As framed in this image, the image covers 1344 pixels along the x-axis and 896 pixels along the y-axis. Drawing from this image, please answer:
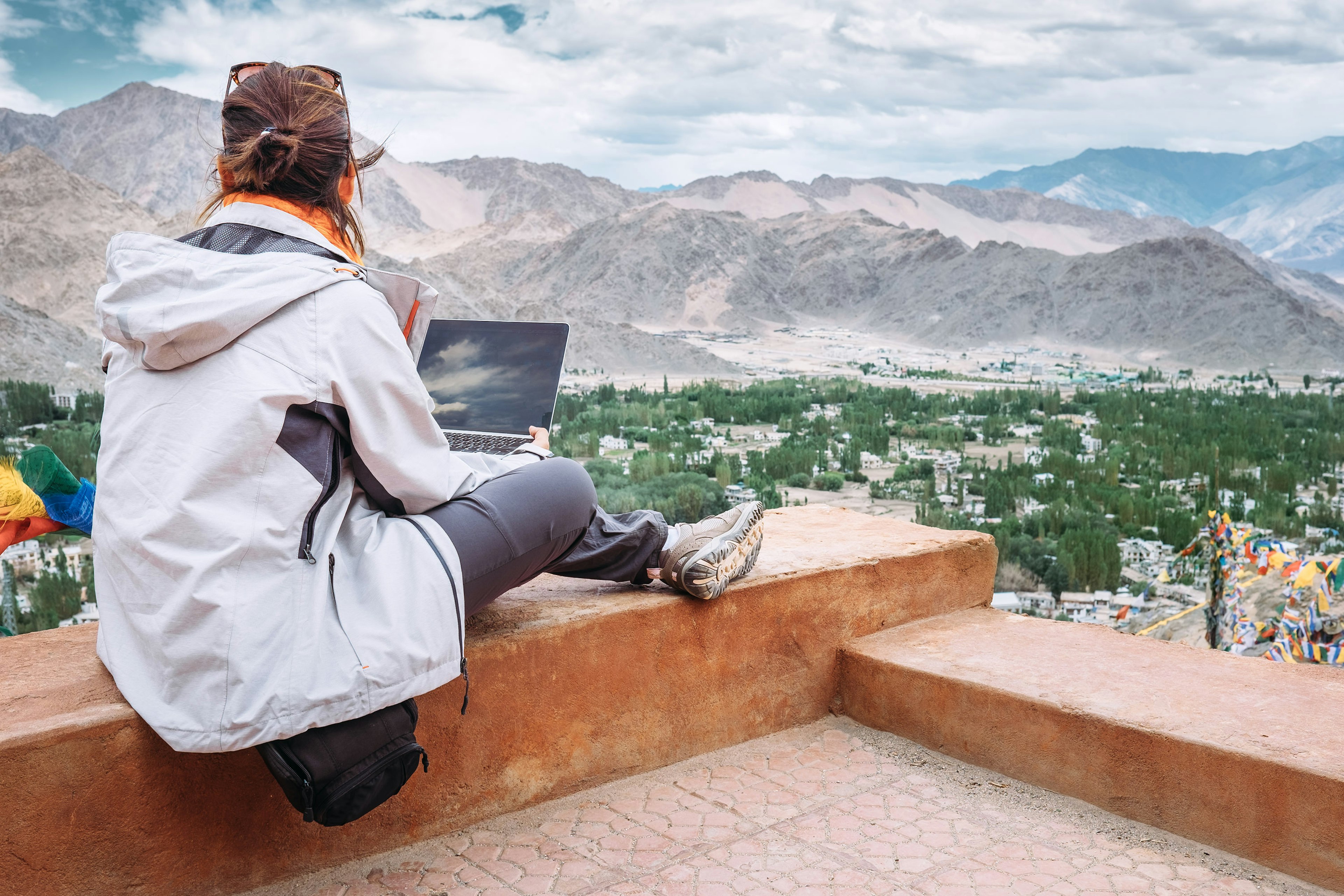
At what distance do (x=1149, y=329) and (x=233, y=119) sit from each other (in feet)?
120

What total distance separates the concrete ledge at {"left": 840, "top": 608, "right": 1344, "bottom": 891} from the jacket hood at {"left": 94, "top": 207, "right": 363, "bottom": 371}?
162 centimetres

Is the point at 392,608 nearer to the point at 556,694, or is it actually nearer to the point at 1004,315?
the point at 556,694

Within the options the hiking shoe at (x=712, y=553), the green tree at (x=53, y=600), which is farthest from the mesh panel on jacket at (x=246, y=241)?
the green tree at (x=53, y=600)

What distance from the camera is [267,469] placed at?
151 centimetres

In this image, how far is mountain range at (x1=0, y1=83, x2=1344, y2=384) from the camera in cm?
2845

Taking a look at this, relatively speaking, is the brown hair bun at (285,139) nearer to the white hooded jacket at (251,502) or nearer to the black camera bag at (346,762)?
the white hooded jacket at (251,502)

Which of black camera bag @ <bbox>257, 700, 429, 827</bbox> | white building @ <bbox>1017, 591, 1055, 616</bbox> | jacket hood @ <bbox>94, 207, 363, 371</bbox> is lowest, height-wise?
white building @ <bbox>1017, 591, 1055, 616</bbox>

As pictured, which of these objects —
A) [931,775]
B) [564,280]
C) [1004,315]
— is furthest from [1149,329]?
[931,775]

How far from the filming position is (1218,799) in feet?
6.49

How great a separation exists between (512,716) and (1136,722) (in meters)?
1.20

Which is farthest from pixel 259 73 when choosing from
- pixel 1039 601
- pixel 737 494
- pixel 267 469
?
pixel 737 494

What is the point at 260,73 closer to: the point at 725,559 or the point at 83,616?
the point at 725,559

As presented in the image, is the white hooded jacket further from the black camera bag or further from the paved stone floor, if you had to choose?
the paved stone floor

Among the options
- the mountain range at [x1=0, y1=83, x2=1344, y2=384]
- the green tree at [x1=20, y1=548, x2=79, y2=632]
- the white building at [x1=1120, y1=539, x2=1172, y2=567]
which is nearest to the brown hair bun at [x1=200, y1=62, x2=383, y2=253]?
the green tree at [x1=20, y1=548, x2=79, y2=632]
